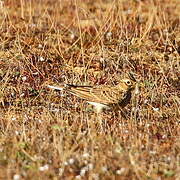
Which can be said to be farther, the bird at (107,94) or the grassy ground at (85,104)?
the bird at (107,94)

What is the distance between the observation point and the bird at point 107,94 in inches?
274

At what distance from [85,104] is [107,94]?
0.83 metres

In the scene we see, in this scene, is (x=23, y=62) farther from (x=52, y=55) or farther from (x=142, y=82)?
(x=142, y=82)

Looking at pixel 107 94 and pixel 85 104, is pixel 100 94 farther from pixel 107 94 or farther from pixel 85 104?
pixel 85 104

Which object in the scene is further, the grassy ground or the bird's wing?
the bird's wing

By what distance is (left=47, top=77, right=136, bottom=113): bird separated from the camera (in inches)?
274

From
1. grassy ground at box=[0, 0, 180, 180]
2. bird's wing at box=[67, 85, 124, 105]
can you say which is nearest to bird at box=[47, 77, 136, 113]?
bird's wing at box=[67, 85, 124, 105]

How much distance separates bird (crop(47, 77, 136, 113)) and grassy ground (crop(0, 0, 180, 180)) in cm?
17

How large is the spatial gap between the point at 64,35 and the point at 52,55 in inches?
53.1

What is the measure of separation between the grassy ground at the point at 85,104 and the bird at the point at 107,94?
0.56 feet

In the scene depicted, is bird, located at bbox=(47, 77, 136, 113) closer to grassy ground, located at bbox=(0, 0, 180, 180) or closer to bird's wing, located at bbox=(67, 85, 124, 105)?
bird's wing, located at bbox=(67, 85, 124, 105)

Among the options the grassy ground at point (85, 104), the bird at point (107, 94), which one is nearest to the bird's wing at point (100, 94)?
the bird at point (107, 94)

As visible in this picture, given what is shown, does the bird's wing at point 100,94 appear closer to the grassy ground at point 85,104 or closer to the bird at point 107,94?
the bird at point 107,94

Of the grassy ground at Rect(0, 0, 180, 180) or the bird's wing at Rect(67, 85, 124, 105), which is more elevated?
the bird's wing at Rect(67, 85, 124, 105)
